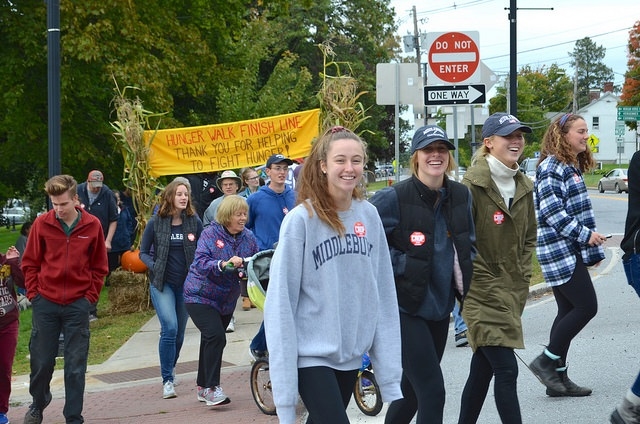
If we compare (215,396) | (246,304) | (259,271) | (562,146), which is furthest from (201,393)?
(246,304)

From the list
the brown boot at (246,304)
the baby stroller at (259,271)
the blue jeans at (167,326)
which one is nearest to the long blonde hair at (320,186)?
the baby stroller at (259,271)

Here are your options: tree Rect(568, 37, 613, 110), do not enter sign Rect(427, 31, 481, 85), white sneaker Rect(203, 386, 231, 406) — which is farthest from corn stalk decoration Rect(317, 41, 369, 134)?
tree Rect(568, 37, 613, 110)

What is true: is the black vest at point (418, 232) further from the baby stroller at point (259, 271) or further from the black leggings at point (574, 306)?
the black leggings at point (574, 306)

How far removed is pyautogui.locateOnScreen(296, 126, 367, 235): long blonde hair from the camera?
404 cm

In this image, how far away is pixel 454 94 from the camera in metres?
12.3

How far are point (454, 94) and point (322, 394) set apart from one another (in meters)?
8.84

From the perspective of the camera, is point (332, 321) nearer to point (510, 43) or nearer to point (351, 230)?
point (351, 230)

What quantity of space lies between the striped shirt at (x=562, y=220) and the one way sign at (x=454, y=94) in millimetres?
5317

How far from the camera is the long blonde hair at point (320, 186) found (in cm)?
404

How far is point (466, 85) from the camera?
1230cm

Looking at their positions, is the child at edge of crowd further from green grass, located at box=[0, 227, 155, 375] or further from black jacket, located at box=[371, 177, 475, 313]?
black jacket, located at box=[371, 177, 475, 313]

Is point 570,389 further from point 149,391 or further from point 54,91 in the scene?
point 54,91

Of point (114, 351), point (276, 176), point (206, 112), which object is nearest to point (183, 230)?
point (276, 176)

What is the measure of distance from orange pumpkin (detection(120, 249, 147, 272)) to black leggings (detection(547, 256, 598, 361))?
Answer: 7641mm
